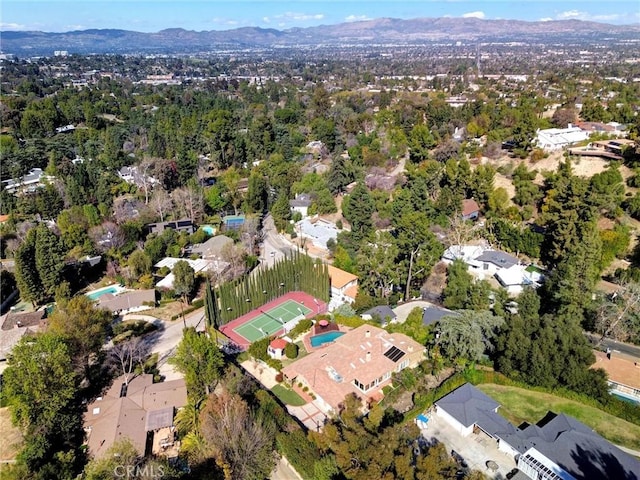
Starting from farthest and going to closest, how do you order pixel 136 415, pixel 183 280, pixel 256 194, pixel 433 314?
pixel 256 194 < pixel 183 280 < pixel 433 314 < pixel 136 415

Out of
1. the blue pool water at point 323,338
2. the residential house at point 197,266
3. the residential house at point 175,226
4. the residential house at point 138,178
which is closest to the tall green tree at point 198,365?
the blue pool water at point 323,338

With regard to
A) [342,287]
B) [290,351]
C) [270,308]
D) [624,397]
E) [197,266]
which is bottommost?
[197,266]

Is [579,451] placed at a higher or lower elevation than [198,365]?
lower

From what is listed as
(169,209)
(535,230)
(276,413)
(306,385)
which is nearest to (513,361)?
(306,385)

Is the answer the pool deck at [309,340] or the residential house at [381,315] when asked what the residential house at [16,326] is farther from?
the residential house at [381,315]

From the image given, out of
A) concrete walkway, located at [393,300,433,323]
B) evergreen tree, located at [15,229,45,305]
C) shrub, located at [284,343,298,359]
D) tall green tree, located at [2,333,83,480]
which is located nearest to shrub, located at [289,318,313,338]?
shrub, located at [284,343,298,359]

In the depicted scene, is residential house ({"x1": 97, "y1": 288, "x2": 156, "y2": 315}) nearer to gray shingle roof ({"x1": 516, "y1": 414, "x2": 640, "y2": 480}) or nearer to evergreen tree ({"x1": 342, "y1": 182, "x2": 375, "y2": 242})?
evergreen tree ({"x1": 342, "y1": 182, "x2": 375, "y2": 242})

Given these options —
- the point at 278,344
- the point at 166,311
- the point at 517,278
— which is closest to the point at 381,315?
the point at 278,344

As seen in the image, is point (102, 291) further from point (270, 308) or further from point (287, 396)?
point (287, 396)
